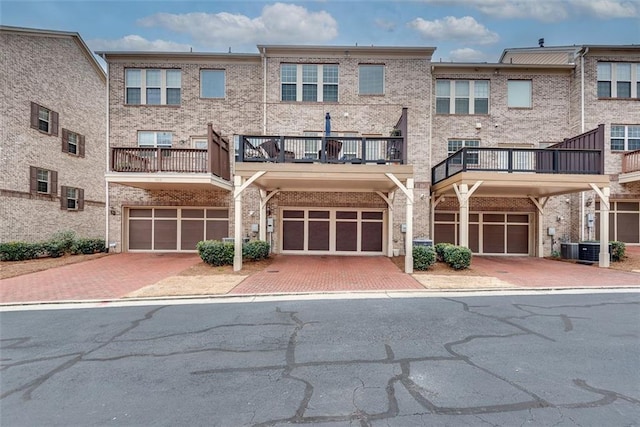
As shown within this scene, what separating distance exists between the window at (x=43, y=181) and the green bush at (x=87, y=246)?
11.1 feet

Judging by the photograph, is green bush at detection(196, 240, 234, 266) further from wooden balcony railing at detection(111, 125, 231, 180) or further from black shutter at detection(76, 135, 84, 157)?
black shutter at detection(76, 135, 84, 157)

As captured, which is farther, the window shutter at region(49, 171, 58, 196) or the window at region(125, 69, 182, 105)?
the window shutter at region(49, 171, 58, 196)

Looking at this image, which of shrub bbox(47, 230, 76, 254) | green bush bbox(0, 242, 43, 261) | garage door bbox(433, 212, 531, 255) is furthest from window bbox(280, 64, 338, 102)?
green bush bbox(0, 242, 43, 261)

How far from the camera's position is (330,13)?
19.1 metres

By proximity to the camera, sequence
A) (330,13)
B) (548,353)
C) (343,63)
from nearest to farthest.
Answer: (548,353) → (343,63) → (330,13)

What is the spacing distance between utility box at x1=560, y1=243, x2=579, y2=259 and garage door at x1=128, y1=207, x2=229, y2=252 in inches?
614

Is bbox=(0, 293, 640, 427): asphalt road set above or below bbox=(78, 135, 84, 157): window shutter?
below

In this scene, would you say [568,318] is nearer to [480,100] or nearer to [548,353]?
[548,353]

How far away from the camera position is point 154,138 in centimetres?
1520

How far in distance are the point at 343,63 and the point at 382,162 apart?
694cm

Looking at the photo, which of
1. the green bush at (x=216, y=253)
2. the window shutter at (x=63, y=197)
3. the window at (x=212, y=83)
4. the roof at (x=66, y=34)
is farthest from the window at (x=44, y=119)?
the green bush at (x=216, y=253)

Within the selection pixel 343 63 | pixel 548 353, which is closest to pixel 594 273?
pixel 548 353

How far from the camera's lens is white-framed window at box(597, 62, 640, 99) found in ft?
49.7

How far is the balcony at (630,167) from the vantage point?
566 inches
